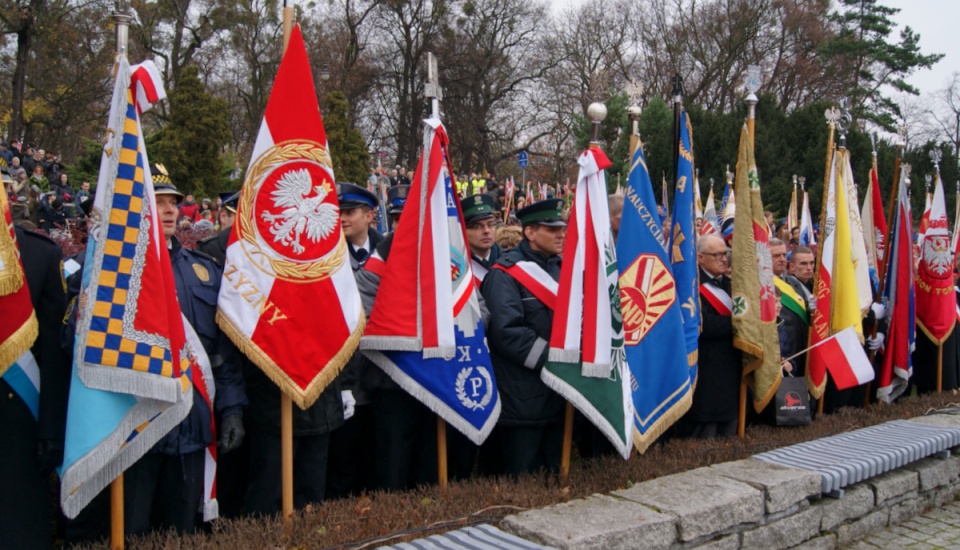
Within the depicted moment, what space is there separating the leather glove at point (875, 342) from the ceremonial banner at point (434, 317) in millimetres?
4092

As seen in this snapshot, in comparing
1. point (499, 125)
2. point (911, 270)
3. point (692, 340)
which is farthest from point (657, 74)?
point (692, 340)

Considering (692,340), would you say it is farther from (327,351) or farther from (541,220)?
(327,351)

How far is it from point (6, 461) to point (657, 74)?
3632cm

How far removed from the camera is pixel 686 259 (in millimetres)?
5188

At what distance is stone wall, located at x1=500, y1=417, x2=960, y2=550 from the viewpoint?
347 centimetres

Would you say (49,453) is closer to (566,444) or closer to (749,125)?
(566,444)

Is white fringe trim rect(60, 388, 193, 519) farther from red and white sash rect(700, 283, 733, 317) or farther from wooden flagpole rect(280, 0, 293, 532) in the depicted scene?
red and white sash rect(700, 283, 733, 317)

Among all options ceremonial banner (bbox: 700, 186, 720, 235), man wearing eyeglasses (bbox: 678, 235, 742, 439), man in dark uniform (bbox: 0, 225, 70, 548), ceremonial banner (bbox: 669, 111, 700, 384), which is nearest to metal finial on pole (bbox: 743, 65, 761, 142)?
ceremonial banner (bbox: 669, 111, 700, 384)

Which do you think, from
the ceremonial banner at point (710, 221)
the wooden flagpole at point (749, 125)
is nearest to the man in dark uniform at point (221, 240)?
the wooden flagpole at point (749, 125)

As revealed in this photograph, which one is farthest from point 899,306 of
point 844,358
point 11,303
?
point 11,303

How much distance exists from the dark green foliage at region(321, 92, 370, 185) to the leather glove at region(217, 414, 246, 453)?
18420 millimetres

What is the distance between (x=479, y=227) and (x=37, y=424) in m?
2.73

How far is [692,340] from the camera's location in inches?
201

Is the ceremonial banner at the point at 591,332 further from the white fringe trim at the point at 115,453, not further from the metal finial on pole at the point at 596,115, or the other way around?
the white fringe trim at the point at 115,453
